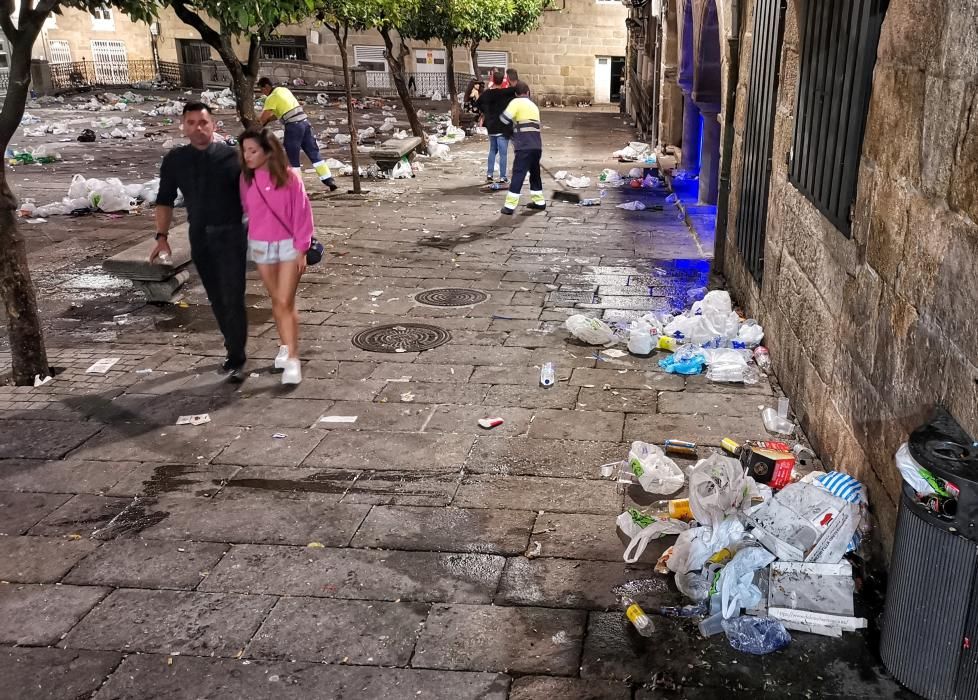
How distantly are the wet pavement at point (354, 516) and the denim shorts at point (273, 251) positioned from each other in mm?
870

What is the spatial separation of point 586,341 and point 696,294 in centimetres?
182

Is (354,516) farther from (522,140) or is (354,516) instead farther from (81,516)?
(522,140)

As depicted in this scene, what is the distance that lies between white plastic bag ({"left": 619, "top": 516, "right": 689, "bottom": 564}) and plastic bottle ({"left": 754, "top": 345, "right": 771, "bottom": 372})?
93.4 inches

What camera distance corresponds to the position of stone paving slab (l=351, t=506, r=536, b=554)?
4.05 m

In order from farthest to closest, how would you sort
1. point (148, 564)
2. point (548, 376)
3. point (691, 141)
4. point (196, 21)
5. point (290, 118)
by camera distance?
point (691, 141) → point (290, 118) → point (196, 21) → point (548, 376) → point (148, 564)

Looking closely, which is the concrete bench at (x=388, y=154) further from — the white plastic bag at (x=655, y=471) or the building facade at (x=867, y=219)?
the white plastic bag at (x=655, y=471)

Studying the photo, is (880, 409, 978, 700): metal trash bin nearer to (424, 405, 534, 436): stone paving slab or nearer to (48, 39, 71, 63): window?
(424, 405, 534, 436): stone paving slab

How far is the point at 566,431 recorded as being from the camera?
17.2 feet

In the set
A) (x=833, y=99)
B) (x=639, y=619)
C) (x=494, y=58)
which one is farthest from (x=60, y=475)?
(x=494, y=58)

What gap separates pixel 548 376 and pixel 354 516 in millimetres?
2084

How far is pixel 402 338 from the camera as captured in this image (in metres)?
6.96

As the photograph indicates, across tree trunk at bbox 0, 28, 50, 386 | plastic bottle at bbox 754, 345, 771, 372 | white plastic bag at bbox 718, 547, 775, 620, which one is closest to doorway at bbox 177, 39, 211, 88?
tree trunk at bbox 0, 28, 50, 386

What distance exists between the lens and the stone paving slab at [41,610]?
137 inches

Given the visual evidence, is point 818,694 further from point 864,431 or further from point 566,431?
point 566,431
